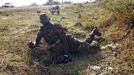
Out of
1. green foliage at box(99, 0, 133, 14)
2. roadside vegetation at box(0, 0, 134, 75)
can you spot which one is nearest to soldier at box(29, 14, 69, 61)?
roadside vegetation at box(0, 0, 134, 75)

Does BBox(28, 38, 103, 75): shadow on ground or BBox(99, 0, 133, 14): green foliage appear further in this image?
BBox(99, 0, 133, 14): green foliage

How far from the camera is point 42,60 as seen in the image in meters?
6.58

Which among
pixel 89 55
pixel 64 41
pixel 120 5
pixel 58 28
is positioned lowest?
pixel 89 55

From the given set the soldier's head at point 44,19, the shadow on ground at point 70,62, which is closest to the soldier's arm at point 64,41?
the shadow on ground at point 70,62

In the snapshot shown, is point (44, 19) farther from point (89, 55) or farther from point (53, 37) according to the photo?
point (89, 55)

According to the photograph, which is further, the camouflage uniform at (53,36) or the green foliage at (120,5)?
the green foliage at (120,5)

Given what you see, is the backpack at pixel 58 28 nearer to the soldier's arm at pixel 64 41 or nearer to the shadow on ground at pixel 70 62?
the soldier's arm at pixel 64 41

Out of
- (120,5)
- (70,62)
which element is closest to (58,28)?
(70,62)

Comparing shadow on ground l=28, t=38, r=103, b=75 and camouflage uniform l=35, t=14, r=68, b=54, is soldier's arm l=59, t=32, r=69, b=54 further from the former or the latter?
shadow on ground l=28, t=38, r=103, b=75

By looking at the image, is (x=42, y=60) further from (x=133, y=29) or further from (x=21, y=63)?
(x=133, y=29)

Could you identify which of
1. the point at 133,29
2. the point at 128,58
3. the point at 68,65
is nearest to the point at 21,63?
the point at 68,65

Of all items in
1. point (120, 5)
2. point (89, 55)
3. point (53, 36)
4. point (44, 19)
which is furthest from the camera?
point (120, 5)

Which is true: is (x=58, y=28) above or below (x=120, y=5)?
below

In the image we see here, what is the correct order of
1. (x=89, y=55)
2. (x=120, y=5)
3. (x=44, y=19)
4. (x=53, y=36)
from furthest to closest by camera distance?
(x=120, y=5) → (x=89, y=55) → (x=53, y=36) → (x=44, y=19)
